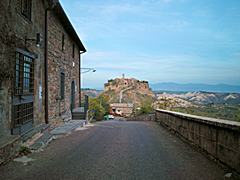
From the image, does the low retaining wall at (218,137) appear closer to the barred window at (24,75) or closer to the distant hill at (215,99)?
the distant hill at (215,99)

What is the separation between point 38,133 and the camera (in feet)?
31.3

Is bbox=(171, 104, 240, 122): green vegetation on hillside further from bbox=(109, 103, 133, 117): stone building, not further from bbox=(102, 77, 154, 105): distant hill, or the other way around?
bbox=(102, 77, 154, 105): distant hill

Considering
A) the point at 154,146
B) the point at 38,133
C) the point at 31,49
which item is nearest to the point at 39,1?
the point at 31,49

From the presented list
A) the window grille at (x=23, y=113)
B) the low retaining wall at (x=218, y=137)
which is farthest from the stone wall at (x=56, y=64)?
the low retaining wall at (x=218, y=137)

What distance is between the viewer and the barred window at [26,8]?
829 cm

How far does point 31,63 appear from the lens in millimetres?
9078

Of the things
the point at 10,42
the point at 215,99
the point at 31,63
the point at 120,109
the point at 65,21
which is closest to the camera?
the point at 10,42

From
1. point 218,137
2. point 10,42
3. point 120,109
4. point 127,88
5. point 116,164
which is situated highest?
point 127,88

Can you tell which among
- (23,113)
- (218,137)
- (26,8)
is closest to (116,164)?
(218,137)

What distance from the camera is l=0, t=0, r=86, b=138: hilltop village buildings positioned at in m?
6.89

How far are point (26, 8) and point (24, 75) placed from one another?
2241 mm

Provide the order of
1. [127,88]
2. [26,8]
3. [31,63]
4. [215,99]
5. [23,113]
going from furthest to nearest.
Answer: [127,88] < [215,99] < [31,63] < [26,8] < [23,113]

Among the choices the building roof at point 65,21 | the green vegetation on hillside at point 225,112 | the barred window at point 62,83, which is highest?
the building roof at point 65,21

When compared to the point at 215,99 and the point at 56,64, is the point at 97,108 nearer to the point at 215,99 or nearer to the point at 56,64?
the point at 215,99
